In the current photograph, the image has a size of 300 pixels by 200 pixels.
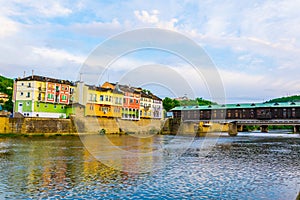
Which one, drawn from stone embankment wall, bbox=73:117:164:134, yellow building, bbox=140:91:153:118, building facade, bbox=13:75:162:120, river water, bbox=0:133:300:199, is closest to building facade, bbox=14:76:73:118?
→ building facade, bbox=13:75:162:120

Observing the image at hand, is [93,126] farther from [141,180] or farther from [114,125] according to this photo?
[141,180]

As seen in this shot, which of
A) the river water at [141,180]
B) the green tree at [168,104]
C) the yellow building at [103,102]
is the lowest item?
the river water at [141,180]

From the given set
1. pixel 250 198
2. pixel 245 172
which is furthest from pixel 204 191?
pixel 245 172

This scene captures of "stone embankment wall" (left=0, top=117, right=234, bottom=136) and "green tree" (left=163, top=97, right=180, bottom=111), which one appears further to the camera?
"green tree" (left=163, top=97, right=180, bottom=111)

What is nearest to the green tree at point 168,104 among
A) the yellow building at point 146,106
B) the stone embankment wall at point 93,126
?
the stone embankment wall at point 93,126

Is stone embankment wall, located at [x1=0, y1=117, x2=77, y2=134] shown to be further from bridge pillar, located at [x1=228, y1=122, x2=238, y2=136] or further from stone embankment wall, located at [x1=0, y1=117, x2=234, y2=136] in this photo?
bridge pillar, located at [x1=228, y1=122, x2=238, y2=136]

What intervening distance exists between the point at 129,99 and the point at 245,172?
186 feet

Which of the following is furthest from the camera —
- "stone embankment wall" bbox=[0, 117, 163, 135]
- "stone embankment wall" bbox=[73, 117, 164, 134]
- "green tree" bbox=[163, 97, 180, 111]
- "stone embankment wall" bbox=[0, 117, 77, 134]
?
"green tree" bbox=[163, 97, 180, 111]

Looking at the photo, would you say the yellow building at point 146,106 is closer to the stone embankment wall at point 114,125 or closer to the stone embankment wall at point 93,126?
the stone embankment wall at point 93,126

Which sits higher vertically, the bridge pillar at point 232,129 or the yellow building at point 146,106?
the yellow building at point 146,106

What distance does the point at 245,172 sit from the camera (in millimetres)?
19250

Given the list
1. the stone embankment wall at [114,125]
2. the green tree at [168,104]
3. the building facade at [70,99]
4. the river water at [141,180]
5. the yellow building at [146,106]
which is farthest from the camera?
the green tree at [168,104]

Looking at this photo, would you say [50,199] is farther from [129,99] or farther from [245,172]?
[129,99]

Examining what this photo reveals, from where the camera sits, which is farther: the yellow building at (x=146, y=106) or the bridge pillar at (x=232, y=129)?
the bridge pillar at (x=232, y=129)
